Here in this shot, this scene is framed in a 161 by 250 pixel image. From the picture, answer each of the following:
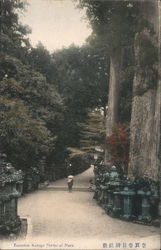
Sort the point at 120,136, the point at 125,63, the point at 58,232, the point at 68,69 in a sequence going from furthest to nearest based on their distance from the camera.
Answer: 1. the point at 68,69
2. the point at 125,63
3. the point at 120,136
4. the point at 58,232

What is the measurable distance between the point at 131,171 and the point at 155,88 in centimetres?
294

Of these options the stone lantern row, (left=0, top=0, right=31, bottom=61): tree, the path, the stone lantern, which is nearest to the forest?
(left=0, top=0, right=31, bottom=61): tree

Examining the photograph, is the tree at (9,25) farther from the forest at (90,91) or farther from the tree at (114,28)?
the tree at (114,28)

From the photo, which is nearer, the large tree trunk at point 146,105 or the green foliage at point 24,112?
the green foliage at point 24,112

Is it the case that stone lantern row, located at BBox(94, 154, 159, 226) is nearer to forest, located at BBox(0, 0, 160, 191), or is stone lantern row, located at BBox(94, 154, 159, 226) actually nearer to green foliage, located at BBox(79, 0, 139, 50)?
forest, located at BBox(0, 0, 160, 191)

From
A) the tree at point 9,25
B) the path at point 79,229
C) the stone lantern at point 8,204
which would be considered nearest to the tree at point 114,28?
the tree at point 9,25

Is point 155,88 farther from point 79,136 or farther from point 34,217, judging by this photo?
point 79,136

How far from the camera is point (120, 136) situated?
71.3ft

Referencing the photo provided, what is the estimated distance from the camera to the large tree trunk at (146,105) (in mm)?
14594

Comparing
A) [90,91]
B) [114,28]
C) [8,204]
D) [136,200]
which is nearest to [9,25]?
[114,28]

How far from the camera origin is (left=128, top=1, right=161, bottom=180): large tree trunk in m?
14.6

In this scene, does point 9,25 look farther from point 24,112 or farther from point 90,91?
point 90,91

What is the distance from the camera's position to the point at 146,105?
15.3m

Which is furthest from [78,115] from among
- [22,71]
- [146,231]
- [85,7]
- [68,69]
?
[146,231]
